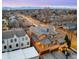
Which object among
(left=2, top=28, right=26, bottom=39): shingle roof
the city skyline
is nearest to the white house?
(left=2, top=28, right=26, bottom=39): shingle roof

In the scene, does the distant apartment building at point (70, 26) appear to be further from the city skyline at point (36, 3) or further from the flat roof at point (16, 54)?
the flat roof at point (16, 54)

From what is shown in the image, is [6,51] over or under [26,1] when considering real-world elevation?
under

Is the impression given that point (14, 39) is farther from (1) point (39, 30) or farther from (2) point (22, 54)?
(1) point (39, 30)

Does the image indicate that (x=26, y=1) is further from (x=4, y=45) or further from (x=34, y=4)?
(x=4, y=45)

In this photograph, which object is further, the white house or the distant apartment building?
the distant apartment building

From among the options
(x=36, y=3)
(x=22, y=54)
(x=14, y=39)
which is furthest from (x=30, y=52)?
(x=36, y=3)

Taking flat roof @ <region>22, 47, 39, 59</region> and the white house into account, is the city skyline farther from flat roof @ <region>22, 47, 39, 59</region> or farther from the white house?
flat roof @ <region>22, 47, 39, 59</region>

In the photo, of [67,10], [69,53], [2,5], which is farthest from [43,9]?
[69,53]
